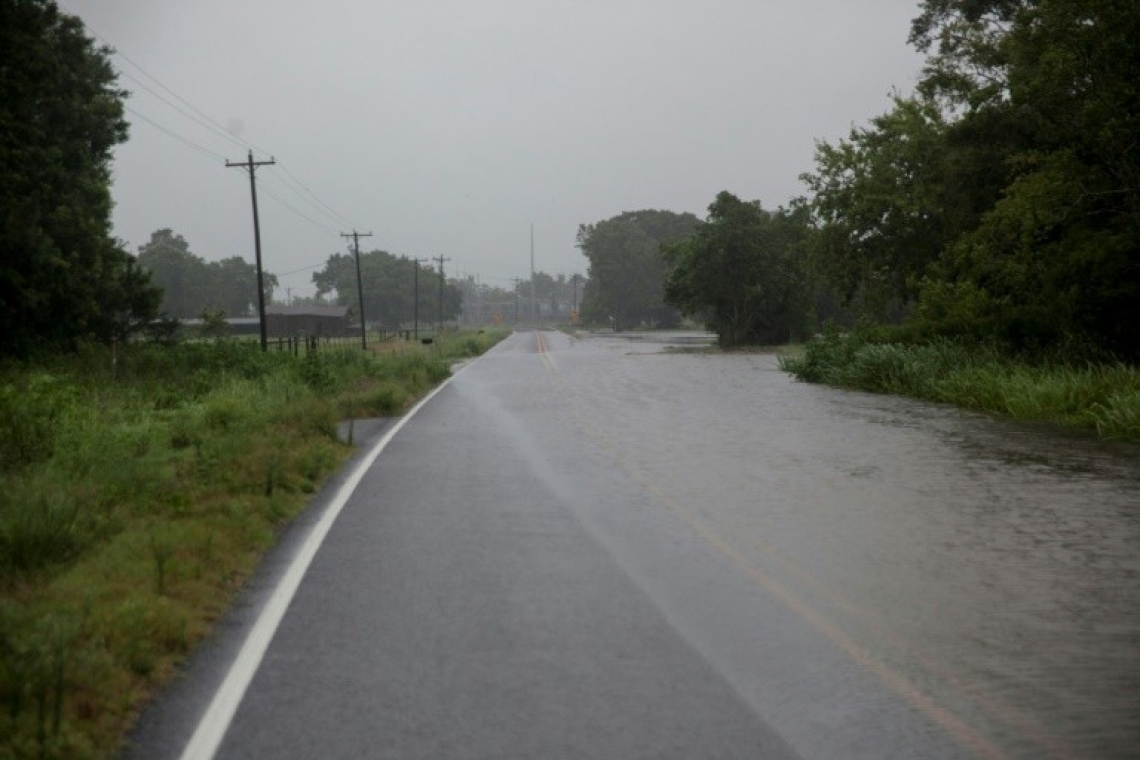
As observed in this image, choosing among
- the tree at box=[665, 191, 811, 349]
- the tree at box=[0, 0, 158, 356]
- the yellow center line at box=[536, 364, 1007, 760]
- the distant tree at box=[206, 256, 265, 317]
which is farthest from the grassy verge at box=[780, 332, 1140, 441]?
the distant tree at box=[206, 256, 265, 317]

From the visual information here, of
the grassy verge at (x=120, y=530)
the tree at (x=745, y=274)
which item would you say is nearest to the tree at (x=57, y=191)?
the grassy verge at (x=120, y=530)

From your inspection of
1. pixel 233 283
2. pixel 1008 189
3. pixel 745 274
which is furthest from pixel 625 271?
pixel 1008 189

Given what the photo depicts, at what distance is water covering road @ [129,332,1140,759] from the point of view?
5051 millimetres

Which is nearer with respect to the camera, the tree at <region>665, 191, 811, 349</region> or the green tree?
the green tree

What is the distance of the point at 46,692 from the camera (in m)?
5.09

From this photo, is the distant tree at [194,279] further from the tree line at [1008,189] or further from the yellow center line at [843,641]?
the yellow center line at [843,641]

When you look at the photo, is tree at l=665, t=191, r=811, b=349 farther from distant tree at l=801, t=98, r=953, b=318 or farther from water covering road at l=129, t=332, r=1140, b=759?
water covering road at l=129, t=332, r=1140, b=759

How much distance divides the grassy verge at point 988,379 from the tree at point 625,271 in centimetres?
12123

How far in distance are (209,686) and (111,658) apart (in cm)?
48

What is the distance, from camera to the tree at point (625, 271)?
516 feet

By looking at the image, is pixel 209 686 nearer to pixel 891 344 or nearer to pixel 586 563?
pixel 586 563

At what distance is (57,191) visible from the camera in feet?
123

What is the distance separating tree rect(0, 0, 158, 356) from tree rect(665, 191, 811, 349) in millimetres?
37812

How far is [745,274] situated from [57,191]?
4287cm
